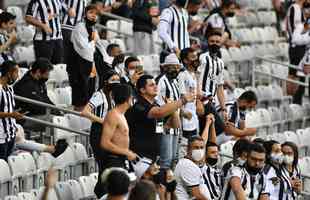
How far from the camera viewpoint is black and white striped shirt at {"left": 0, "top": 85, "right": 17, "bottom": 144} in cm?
1254

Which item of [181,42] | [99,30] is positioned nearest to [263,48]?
[99,30]

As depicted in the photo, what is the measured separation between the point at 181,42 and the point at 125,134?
407cm

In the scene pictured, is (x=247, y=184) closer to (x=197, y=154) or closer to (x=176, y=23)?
(x=197, y=154)

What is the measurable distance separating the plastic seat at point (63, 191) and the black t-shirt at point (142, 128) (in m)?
0.75

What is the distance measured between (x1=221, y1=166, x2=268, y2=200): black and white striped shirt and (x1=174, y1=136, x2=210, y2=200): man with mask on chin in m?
0.30

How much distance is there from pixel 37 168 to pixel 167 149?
4.05 ft

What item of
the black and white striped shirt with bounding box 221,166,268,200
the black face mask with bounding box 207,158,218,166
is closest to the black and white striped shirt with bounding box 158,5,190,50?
the black face mask with bounding box 207,158,218,166

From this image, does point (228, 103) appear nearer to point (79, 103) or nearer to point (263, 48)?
point (79, 103)

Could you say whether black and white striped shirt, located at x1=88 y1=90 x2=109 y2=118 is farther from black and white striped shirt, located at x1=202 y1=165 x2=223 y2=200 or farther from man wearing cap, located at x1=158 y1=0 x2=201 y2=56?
man wearing cap, located at x1=158 y1=0 x2=201 y2=56

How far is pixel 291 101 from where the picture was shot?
59.6 feet

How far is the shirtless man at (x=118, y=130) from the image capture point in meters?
10.9

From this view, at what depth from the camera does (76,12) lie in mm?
15180

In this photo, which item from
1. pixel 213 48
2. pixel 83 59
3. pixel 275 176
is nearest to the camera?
pixel 275 176

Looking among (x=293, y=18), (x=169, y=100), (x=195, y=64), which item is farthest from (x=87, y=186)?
(x=293, y=18)
